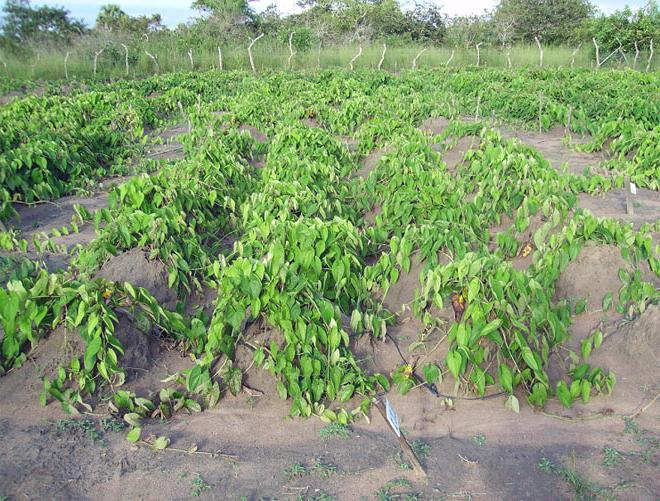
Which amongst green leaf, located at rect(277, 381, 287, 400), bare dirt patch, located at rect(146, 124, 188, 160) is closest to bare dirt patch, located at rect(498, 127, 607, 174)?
bare dirt patch, located at rect(146, 124, 188, 160)

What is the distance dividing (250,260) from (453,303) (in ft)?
3.61

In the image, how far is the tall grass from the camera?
17578 mm

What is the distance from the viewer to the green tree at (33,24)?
78.3 feet

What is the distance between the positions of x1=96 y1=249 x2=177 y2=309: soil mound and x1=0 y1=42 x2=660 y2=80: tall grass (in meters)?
15.4

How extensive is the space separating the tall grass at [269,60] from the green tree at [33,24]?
210 inches

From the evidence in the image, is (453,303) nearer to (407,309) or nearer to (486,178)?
(407,309)

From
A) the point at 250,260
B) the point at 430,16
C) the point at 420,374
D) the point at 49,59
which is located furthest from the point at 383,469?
the point at 430,16

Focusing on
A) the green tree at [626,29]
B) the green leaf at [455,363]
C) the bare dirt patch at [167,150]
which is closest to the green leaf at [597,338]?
the green leaf at [455,363]

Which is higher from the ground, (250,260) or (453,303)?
(250,260)

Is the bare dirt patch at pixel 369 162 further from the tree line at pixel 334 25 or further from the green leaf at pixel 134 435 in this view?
the tree line at pixel 334 25

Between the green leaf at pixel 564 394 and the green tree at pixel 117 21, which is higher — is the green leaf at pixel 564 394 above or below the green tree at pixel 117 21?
below

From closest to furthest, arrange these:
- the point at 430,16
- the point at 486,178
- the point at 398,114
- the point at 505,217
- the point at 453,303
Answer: the point at 453,303 < the point at 505,217 < the point at 486,178 < the point at 398,114 < the point at 430,16

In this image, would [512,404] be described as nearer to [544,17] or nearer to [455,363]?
[455,363]

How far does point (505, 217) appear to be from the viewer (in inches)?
199
